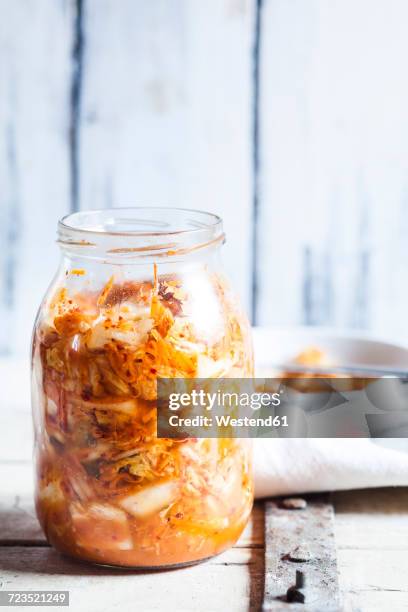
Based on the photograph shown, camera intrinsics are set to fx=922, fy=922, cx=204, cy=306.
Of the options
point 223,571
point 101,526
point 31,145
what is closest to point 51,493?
point 101,526

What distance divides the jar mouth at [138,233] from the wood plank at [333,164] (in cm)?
57

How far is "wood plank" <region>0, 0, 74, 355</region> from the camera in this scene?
4.58 feet

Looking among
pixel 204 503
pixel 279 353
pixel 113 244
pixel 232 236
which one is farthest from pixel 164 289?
pixel 232 236

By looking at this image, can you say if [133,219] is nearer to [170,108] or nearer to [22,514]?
[22,514]

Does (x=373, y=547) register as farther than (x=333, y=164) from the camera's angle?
No

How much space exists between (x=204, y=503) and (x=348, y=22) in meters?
0.85

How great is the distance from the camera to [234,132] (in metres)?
1.43

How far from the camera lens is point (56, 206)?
147 centimetres

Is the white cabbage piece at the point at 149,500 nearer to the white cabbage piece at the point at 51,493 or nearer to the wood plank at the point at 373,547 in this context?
the white cabbage piece at the point at 51,493

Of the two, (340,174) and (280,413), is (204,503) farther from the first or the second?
(340,174)

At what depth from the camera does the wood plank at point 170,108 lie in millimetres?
1383

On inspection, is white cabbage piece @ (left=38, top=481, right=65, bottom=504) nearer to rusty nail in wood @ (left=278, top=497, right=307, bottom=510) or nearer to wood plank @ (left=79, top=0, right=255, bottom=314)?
rusty nail in wood @ (left=278, top=497, right=307, bottom=510)

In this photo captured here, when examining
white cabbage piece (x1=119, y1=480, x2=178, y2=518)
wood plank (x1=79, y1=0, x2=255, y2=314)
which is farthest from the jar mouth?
wood plank (x1=79, y1=0, x2=255, y2=314)

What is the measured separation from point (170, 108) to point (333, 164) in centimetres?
27
